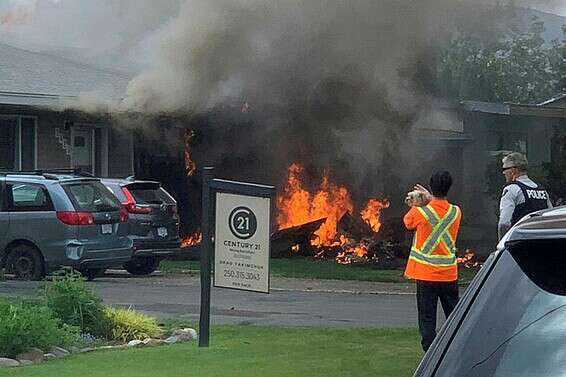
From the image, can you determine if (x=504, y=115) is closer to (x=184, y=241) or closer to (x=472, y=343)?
(x=184, y=241)

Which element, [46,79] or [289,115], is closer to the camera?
[46,79]

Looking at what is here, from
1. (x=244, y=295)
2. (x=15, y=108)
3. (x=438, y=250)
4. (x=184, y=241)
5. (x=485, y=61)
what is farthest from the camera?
(x=485, y=61)

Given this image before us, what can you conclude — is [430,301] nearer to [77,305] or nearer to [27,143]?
[77,305]

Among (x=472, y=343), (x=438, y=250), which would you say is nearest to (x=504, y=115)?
(x=438, y=250)

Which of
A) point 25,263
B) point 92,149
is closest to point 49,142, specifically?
point 92,149

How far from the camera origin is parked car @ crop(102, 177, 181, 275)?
61.8ft

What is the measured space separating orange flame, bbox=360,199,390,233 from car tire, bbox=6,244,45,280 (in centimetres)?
836

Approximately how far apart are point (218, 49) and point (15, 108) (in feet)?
13.1

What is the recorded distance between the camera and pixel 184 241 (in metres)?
24.3

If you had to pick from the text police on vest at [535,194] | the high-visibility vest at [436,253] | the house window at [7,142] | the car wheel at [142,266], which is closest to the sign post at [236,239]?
the high-visibility vest at [436,253]

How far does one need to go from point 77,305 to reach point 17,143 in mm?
12240

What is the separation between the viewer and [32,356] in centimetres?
955

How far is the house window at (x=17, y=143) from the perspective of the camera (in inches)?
881

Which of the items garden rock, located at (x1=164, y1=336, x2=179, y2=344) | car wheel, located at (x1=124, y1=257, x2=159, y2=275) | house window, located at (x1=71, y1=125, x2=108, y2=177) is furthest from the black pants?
house window, located at (x1=71, y1=125, x2=108, y2=177)
